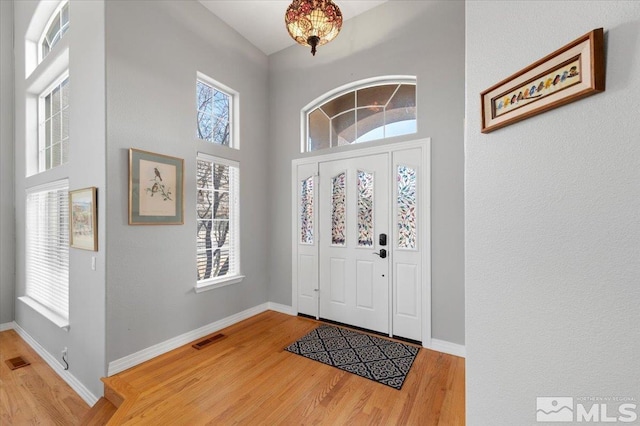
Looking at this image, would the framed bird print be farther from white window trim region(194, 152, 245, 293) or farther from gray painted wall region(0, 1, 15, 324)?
gray painted wall region(0, 1, 15, 324)

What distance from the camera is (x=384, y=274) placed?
2.96 m

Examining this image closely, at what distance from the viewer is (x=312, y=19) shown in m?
→ 2.08

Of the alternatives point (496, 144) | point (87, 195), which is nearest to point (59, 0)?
point (87, 195)

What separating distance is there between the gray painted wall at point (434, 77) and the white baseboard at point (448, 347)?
6 centimetres

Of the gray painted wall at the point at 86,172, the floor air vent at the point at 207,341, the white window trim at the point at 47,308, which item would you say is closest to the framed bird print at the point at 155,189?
the gray painted wall at the point at 86,172

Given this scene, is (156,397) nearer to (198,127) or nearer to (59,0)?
(198,127)

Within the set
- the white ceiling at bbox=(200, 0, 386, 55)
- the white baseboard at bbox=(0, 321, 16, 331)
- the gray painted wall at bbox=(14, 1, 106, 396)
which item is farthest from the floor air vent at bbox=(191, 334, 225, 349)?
the white ceiling at bbox=(200, 0, 386, 55)

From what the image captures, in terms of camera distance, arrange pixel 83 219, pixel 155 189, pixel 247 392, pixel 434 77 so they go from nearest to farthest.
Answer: pixel 247 392
pixel 83 219
pixel 155 189
pixel 434 77

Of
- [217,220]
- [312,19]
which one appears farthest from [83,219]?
[312,19]

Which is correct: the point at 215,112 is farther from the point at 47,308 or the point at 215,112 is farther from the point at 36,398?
the point at 36,398

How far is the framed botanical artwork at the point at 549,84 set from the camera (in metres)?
0.74

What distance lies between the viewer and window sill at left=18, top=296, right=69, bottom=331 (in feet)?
9.10

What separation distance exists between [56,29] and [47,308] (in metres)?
3.52

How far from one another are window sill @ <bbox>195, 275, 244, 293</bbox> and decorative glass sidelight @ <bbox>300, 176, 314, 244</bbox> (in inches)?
38.3
